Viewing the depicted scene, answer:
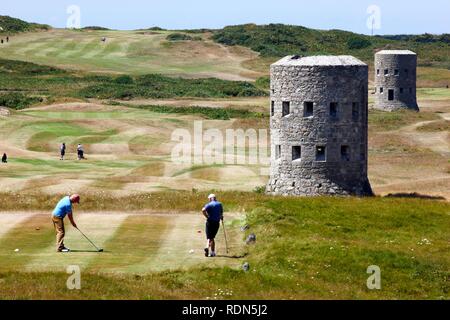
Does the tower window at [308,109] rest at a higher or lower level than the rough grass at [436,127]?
higher

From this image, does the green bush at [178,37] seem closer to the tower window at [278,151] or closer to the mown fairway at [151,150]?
the mown fairway at [151,150]

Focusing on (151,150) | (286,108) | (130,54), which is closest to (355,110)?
(286,108)

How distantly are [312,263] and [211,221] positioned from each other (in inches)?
136

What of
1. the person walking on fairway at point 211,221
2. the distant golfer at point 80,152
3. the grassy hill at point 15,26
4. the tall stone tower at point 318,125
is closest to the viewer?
the person walking on fairway at point 211,221

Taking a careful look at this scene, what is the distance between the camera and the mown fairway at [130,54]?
155 metres

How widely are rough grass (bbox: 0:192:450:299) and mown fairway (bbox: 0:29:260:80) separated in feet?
342

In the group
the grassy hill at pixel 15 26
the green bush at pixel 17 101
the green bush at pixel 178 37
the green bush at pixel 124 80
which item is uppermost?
the grassy hill at pixel 15 26

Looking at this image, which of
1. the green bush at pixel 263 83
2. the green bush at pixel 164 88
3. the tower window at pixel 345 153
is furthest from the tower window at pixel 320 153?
the green bush at pixel 263 83

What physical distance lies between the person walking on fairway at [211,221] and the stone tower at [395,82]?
79913mm

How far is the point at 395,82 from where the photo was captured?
112438 millimetres

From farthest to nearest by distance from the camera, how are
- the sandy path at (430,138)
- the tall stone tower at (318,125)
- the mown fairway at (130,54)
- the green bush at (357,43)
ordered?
the green bush at (357,43), the mown fairway at (130,54), the sandy path at (430,138), the tall stone tower at (318,125)

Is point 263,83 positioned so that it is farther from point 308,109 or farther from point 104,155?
point 308,109

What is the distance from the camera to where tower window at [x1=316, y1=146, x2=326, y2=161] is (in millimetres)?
50906
